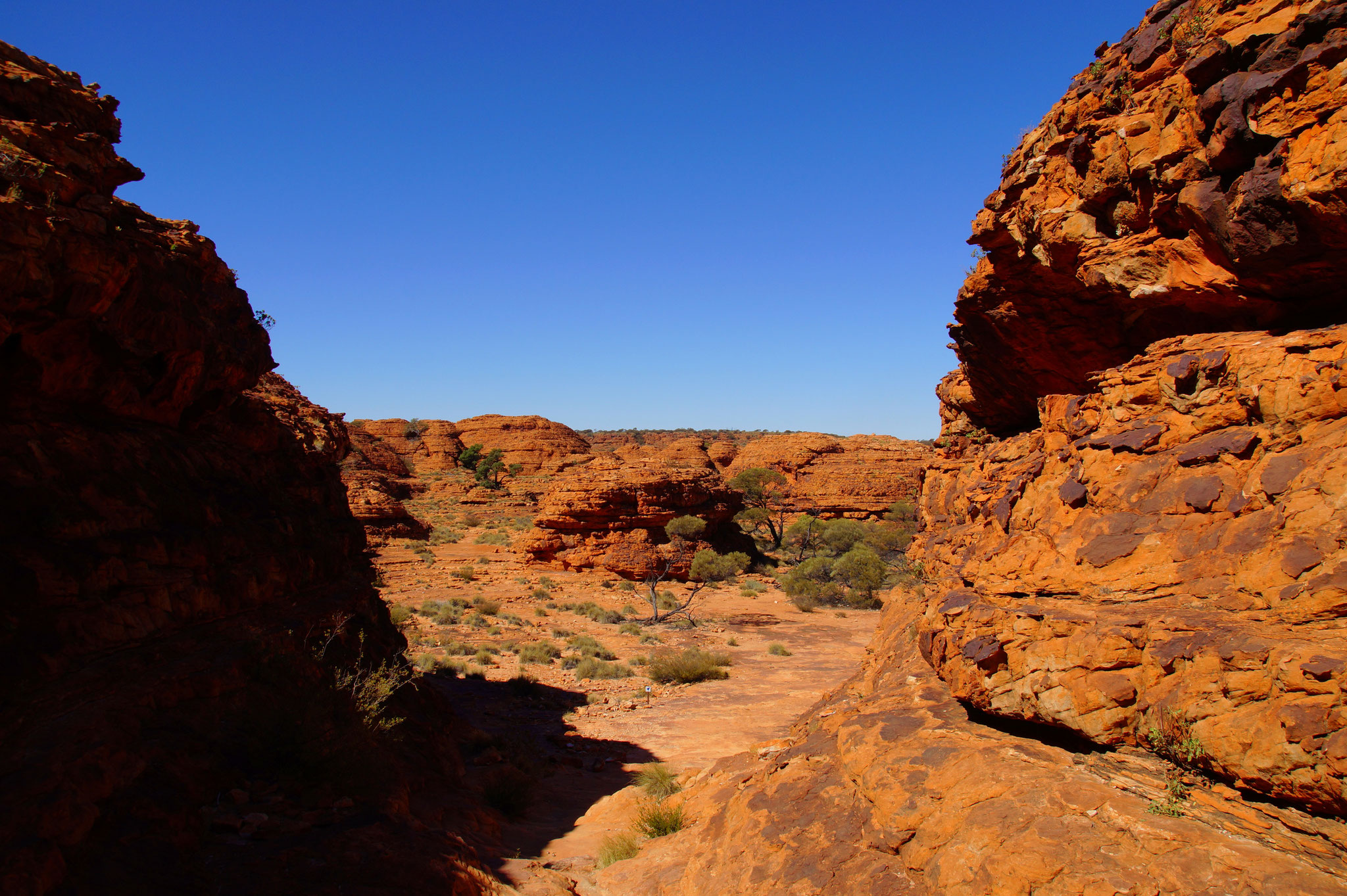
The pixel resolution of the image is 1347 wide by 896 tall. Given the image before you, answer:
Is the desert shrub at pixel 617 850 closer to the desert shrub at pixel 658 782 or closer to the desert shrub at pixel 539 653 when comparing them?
the desert shrub at pixel 658 782

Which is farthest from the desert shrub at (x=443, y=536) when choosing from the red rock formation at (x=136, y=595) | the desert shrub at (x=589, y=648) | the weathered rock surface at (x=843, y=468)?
the red rock formation at (x=136, y=595)

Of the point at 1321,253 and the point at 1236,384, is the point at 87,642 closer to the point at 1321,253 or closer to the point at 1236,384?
the point at 1236,384

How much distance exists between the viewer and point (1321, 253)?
190 inches

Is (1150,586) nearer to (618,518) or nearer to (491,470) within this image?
(618,518)

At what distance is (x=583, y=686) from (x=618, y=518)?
15.1 m

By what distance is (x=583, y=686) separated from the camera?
16.2 m

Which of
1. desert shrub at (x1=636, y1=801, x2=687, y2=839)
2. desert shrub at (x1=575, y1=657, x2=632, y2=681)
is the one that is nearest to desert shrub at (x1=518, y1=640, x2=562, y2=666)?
desert shrub at (x1=575, y1=657, x2=632, y2=681)

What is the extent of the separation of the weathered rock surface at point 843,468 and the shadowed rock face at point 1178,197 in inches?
1427

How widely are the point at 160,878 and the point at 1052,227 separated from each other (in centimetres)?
A: 939

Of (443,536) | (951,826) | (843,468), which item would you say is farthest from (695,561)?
(951,826)

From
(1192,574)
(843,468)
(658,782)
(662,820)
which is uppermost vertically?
(843,468)

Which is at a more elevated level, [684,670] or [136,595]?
[136,595]

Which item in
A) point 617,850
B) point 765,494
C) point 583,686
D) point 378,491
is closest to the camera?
point 617,850

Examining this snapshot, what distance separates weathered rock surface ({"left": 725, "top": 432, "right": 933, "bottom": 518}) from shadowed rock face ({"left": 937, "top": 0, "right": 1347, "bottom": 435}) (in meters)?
36.3
